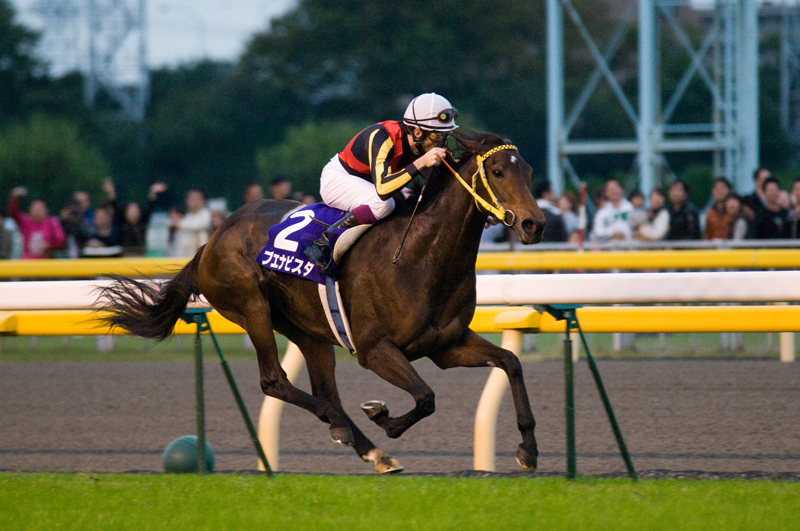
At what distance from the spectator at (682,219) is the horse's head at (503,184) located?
5224mm

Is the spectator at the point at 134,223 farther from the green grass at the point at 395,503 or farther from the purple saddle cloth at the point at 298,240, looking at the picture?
the green grass at the point at 395,503

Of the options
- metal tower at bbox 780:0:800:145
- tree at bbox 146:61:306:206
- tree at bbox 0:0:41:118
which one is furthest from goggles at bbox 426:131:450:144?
tree at bbox 146:61:306:206

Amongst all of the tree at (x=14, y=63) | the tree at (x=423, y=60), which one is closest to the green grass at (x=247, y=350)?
the tree at (x=423, y=60)

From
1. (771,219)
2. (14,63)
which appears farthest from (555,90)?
(14,63)

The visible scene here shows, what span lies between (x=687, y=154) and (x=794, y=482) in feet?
114

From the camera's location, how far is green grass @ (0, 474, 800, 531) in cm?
339

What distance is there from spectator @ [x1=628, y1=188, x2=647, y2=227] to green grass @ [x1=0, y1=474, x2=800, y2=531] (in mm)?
5739

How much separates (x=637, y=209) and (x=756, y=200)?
3.33ft

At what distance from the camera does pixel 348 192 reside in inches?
182

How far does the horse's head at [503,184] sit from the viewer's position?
13.0ft

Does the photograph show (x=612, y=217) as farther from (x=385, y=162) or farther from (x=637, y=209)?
(x=385, y=162)

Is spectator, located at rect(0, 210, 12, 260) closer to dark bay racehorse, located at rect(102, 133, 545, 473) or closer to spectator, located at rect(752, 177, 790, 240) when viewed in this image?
dark bay racehorse, located at rect(102, 133, 545, 473)

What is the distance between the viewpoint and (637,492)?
148 inches

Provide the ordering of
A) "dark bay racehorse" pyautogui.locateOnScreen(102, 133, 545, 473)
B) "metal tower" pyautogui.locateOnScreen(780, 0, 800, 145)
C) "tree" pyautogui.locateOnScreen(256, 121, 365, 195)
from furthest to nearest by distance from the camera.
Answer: "tree" pyautogui.locateOnScreen(256, 121, 365, 195) → "metal tower" pyautogui.locateOnScreen(780, 0, 800, 145) → "dark bay racehorse" pyautogui.locateOnScreen(102, 133, 545, 473)
